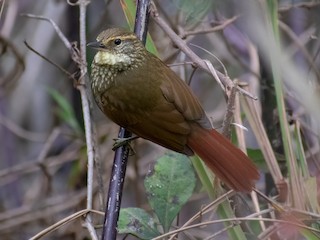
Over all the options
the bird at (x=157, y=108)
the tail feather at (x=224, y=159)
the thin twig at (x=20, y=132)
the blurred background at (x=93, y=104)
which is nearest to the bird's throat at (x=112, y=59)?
the bird at (x=157, y=108)

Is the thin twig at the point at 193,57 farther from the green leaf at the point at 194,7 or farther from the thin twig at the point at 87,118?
the thin twig at the point at 87,118

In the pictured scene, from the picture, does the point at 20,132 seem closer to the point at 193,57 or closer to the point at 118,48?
the point at 118,48

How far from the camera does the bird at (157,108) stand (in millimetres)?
2172

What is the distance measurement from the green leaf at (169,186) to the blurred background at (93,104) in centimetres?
27

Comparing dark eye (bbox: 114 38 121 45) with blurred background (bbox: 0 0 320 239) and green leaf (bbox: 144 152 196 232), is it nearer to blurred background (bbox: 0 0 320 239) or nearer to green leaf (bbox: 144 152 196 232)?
blurred background (bbox: 0 0 320 239)

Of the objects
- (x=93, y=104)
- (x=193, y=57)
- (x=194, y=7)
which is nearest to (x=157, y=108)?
(x=193, y=57)

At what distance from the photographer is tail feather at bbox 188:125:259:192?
2117 millimetres

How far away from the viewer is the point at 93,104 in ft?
9.53

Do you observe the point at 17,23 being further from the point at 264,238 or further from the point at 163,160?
the point at 264,238

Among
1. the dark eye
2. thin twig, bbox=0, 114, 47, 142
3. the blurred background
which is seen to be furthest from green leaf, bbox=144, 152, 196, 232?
thin twig, bbox=0, 114, 47, 142

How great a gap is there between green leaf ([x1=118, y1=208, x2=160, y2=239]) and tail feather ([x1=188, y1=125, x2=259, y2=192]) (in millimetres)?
229

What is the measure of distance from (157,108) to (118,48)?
0.26 meters

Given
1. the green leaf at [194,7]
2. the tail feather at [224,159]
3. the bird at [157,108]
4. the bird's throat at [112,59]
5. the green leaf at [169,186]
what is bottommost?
the green leaf at [169,186]

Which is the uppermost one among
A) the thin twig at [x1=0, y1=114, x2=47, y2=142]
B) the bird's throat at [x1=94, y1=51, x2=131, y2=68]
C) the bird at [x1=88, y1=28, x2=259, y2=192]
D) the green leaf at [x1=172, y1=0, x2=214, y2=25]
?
the green leaf at [x1=172, y1=0, x2=214, y2=25]
